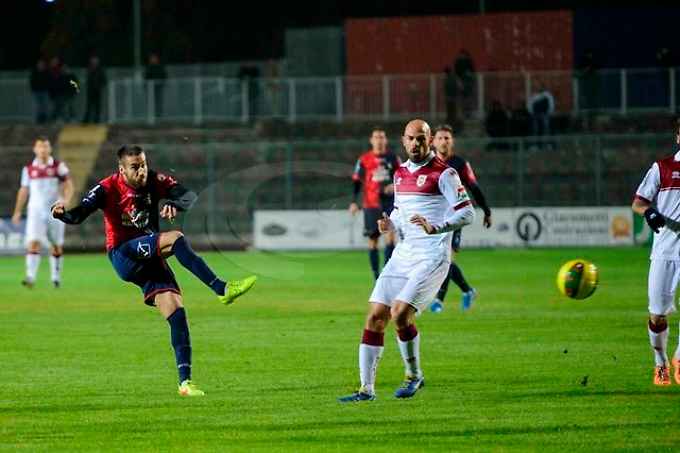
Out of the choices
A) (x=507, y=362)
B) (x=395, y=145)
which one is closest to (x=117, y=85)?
(x=395, y=145)

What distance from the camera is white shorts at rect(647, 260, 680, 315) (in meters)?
12.7

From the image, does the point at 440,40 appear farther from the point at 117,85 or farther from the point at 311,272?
the point at 311,272

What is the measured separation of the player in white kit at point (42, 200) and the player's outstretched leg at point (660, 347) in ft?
47.9

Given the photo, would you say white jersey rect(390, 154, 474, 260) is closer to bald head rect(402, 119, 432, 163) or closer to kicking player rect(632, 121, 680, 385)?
bald head rect(402, 119, 432, 163)

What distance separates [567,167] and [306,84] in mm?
8477

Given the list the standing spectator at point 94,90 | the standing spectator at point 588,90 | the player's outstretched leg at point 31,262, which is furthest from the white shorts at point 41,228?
the standing spectator at point 588,90

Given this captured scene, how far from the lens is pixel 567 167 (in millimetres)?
37906

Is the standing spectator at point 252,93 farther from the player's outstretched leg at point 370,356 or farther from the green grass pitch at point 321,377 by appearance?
the player's outstretched leg at point 370,356

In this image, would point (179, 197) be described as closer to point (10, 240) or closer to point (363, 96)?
point (10, 240)

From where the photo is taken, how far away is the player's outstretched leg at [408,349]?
1196 centimetres

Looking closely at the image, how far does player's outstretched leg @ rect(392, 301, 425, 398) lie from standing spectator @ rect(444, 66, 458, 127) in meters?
28.1

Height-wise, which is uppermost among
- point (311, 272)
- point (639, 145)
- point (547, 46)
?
point (547, 46)

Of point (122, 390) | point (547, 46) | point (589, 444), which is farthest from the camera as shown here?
point (547, 46)

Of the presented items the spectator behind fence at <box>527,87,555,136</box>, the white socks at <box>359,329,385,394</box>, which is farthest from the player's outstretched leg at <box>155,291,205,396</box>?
the spectator behind fence at <box>527,87,555,136</box>
